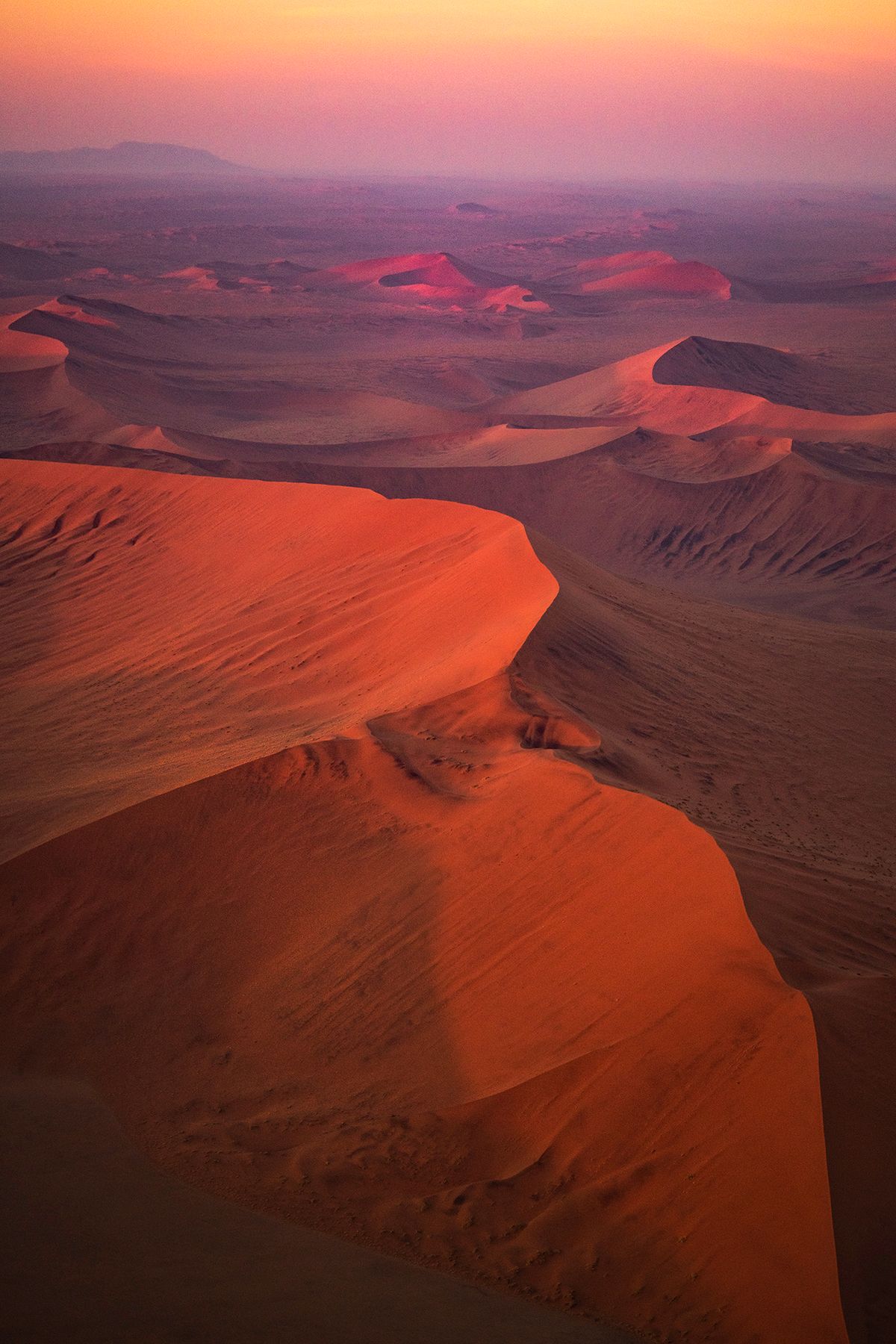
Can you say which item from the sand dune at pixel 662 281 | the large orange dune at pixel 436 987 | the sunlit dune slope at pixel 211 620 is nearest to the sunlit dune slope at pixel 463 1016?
the large orange dune at pixel 436 987

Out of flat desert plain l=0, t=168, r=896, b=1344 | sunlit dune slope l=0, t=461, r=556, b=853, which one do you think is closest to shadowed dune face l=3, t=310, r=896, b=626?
flat desert plain l=0, t=168, r=896, b=1344

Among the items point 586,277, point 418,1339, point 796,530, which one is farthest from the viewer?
point 586,277

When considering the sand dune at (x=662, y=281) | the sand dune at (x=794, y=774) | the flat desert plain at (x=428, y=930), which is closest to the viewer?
the flat desert plain at (x=428, y=930)

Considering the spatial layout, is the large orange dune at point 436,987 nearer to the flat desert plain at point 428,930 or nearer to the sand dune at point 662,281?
the flat desert plain at point 428,930

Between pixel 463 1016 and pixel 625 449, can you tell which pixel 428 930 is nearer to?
pixel 463 1016

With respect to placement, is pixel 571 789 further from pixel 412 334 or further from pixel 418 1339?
pixel 412 334

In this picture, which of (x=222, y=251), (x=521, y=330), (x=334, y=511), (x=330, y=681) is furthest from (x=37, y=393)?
(x=222, y=251)
